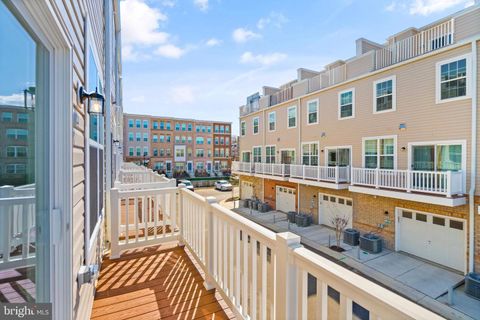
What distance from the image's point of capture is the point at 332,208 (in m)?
11.4

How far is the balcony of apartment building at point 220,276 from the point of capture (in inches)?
39.3

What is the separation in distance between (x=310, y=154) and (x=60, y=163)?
40.8ft

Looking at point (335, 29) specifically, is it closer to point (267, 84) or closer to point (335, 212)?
point (335, 212)

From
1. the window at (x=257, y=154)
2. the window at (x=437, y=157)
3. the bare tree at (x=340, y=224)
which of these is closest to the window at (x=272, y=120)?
the window at (x=257, y=154)

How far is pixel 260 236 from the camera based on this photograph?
1595 millimetres

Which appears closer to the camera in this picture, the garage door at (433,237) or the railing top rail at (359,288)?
the railing top rail at (359,288)

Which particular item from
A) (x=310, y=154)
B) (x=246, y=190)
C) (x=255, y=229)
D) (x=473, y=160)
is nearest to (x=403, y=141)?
(x=473, y=160)

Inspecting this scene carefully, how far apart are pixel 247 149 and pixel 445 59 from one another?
42.9 ft

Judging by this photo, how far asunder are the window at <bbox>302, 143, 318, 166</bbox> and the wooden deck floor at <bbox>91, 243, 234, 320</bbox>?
10402mm

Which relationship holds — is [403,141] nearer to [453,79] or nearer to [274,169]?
[453,79]

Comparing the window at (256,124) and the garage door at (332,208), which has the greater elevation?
the window at (256,124)

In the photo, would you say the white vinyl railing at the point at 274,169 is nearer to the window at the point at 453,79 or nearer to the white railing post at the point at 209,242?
the window at the point at 453,79

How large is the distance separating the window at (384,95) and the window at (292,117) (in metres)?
4.82

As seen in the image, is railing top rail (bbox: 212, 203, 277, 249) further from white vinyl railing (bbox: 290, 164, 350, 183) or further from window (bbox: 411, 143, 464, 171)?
white vinyl railing (bbox: 290, 164, 350, 183)
